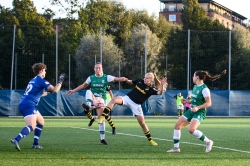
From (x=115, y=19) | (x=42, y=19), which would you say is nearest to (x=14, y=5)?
(x=42, y=19)

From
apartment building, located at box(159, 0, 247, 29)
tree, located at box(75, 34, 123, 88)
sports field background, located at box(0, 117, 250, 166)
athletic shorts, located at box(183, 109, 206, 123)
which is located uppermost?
apartment building, located at box(159, 0, 247, 29)

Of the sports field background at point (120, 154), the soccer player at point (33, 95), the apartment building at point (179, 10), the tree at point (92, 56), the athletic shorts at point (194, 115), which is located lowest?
the sports field background at point (120, 154)

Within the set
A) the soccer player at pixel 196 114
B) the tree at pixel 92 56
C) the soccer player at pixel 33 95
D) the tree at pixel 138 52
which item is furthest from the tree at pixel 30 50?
the soccer player at pixel 196 114

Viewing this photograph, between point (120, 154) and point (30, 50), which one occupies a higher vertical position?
point (30, 50)

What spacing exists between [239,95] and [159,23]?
45460mm

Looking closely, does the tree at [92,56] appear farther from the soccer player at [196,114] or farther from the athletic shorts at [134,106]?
the soccer player at [196,114]

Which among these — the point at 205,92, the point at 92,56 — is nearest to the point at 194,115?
the point at 205,92

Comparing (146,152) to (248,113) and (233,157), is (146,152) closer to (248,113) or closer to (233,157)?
(233,157)

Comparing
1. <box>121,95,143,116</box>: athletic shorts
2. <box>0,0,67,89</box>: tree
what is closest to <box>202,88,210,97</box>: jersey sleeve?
<box>121,95,143,116</box>: athletic shorts

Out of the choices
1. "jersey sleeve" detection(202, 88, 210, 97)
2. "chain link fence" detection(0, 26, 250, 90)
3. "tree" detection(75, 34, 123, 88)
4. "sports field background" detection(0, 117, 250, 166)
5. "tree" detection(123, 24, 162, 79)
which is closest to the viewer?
"sports field background" detection(0, 117, 250, 166)

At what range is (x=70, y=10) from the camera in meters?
65.9

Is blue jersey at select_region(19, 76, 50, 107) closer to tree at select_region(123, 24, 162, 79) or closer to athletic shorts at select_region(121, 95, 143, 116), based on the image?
athletic shorts at select_region(121, 95, 143, 116)

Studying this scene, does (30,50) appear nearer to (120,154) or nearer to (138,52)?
(138,52)

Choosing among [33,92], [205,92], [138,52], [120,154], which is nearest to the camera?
[120,154]
